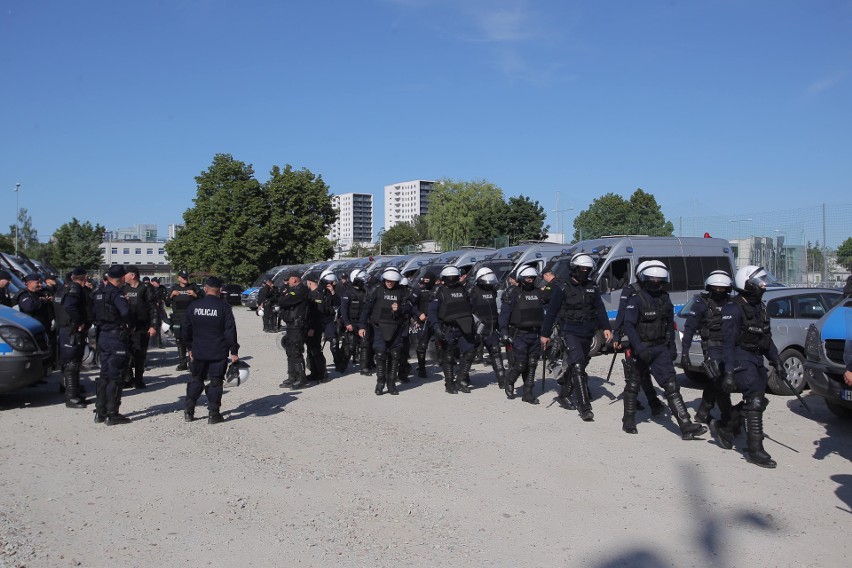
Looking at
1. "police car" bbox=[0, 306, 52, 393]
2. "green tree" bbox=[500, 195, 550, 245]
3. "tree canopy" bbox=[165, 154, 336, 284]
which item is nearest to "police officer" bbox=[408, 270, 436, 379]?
"police car" bbox=[0, 306, 52, 393]

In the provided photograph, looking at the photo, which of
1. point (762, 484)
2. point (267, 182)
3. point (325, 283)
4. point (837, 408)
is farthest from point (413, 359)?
point (267, 182)

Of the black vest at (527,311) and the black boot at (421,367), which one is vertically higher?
the black vest at (527,311)

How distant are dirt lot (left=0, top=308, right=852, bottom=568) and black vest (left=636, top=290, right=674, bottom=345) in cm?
114

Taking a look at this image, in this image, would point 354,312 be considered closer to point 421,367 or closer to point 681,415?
point 421,367

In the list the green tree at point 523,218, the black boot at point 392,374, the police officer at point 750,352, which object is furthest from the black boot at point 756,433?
the green tree at point 523,218

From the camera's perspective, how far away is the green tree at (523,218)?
55406mm

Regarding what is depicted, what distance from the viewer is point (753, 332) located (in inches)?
278

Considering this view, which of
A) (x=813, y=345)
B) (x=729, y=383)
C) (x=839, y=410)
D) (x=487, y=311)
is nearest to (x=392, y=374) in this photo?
(x=487, y=311)

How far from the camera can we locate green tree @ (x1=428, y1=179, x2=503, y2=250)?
7538cm

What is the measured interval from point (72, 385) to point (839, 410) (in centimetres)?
1035

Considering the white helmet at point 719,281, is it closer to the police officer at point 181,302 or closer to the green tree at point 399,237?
the police officer at point 181,302

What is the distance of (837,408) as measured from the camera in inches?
355

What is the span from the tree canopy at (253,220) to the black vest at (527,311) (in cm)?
3564

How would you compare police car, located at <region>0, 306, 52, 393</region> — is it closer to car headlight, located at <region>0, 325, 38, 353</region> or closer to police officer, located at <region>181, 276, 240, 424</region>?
car headlight, located at <region>0, 325, 38, 353</region>
